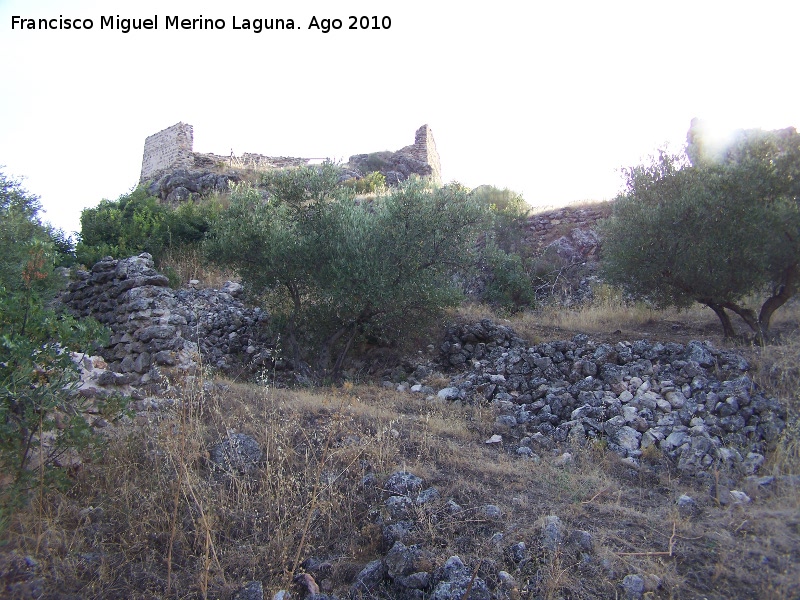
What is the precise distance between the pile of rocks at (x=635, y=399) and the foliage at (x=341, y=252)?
1732 millimetres

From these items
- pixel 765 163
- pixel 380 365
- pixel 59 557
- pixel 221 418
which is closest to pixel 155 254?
pixel 380 365

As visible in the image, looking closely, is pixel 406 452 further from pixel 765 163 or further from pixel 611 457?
pixel 765 163

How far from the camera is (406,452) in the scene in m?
5.94

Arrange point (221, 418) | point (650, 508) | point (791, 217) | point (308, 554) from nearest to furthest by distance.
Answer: point (308, 554) < point (650, 508) < point (221, 418) < point (791, 217)

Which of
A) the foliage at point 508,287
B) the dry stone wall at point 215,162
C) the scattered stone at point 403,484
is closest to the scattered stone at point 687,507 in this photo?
the scattered stone at point 403,484

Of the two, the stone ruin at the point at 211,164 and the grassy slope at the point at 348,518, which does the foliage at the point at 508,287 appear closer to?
the grassy slope at the point at 348,518

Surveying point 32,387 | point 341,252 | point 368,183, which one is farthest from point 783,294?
point 368,183

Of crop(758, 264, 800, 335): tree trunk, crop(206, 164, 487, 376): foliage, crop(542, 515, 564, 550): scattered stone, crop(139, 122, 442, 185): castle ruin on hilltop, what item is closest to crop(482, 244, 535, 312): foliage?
crop(206, 164, 487, 376): foliage

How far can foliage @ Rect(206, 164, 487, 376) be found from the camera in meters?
9.61

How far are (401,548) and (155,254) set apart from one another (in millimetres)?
13689

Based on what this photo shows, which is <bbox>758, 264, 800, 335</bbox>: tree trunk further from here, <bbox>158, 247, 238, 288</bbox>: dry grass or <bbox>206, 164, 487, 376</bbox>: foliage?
<bbox>158, 247, 238, 288</bbox>: dry grass

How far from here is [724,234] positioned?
31.3 feet

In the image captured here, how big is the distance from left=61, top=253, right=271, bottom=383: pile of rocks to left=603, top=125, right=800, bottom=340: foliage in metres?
6.97

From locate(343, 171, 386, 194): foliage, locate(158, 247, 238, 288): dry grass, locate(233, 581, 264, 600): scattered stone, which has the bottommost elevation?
locate(233, 581, 264, 600): scattered stone
